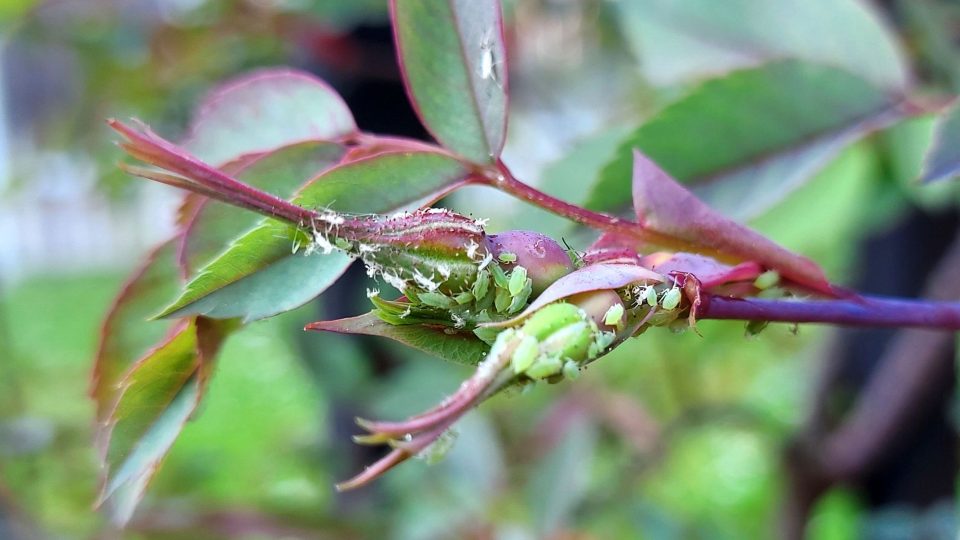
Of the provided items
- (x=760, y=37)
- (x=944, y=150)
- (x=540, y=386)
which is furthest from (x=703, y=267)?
(x=540, y=386)

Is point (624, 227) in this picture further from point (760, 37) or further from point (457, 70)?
point (760, 37)

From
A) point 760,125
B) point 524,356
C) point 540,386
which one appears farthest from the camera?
point 540,386

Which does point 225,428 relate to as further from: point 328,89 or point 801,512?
point 328,89

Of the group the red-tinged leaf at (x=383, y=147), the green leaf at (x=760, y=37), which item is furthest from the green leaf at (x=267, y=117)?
the green leaf at (x=760, y=37)

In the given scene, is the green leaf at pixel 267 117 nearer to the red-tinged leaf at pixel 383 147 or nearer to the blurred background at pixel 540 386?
the red-tinged leaf at pixel 383 147

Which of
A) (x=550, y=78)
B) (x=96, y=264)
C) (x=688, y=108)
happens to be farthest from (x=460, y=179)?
(x=96, y=264)

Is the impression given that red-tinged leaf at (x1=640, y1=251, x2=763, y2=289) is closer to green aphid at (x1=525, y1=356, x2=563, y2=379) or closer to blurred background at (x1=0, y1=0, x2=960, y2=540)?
green aphid at (x1=525, y1=356, x2=563, y2=379)
